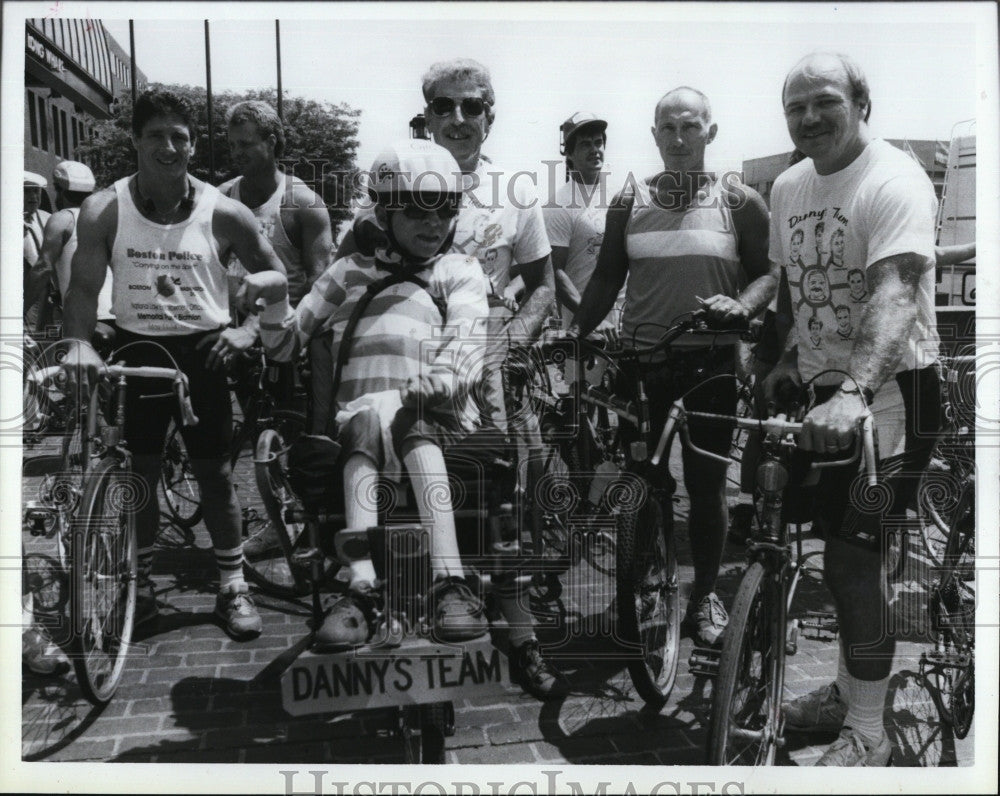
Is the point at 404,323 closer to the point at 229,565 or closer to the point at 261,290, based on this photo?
the point at 261,290

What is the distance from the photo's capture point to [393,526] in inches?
145

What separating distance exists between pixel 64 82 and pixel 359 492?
208 centimetres

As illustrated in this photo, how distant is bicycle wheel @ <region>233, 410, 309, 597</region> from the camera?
3.91 m

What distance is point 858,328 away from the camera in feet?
13.5

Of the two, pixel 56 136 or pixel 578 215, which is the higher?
pixel 56 136

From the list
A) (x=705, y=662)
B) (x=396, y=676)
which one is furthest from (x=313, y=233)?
(x=705, y=662)

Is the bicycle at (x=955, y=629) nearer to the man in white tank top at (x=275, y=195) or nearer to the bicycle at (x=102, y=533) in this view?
the man in white tank top at (x=275, y=195)

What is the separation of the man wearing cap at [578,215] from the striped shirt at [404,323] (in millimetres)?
614

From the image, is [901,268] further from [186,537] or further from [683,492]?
[186,537]

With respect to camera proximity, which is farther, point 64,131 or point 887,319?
point 64,131

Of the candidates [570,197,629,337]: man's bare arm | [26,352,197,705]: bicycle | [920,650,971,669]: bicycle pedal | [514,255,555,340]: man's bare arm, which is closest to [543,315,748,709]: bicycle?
[514,255,555,340]: man's bare arm

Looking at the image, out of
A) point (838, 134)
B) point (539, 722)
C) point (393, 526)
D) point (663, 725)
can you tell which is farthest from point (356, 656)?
point (838, 134)

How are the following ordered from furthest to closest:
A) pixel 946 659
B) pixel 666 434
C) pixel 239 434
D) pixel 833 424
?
pixel 239 434, pixel 946 659, pixel 666 434, pixel 833 424

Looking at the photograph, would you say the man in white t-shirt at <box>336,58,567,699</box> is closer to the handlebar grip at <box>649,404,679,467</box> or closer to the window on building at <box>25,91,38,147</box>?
the handlebar grip at <box>649,404,679,467</box>
